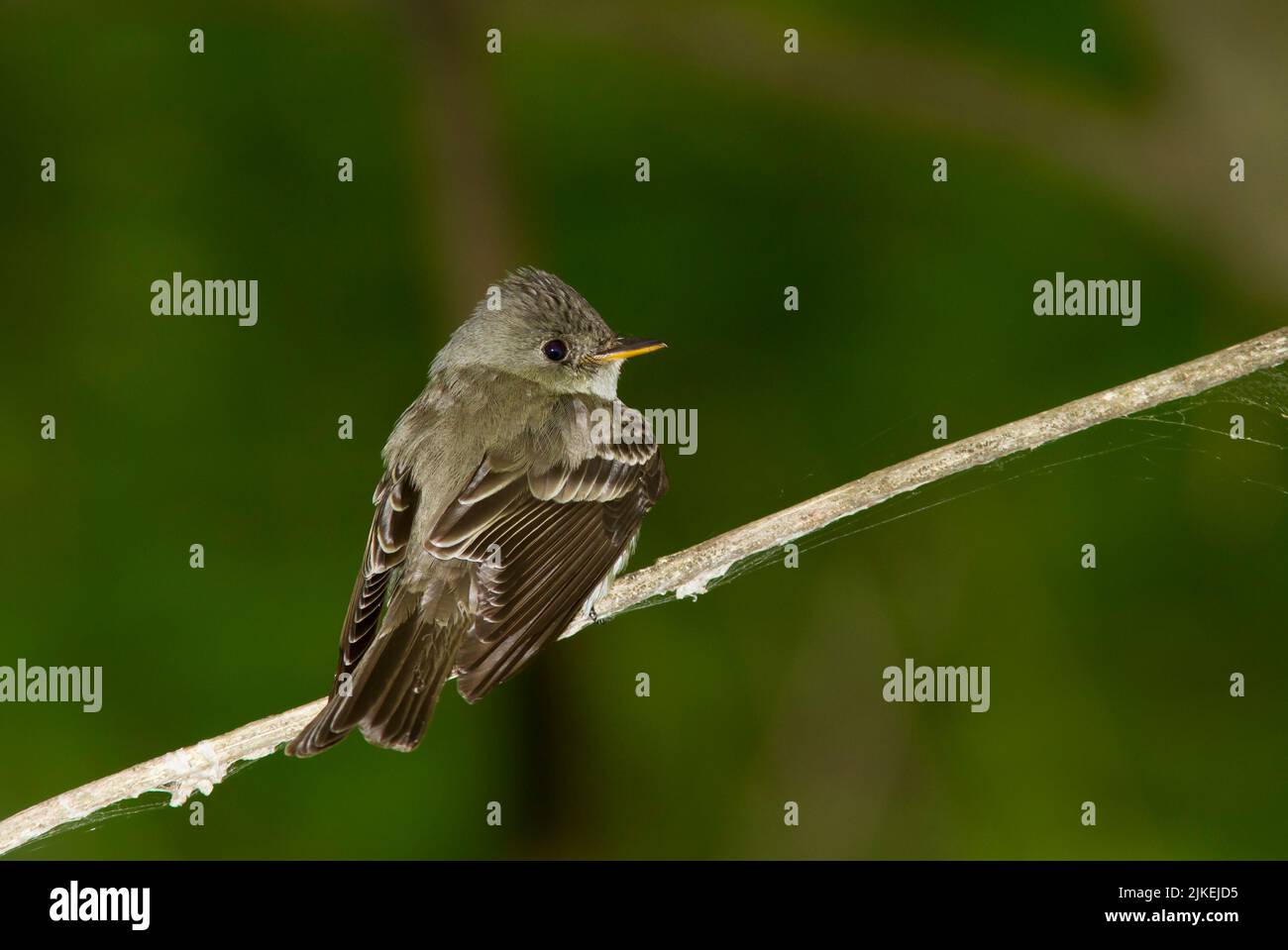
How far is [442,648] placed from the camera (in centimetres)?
361

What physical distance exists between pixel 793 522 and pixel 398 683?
1.11m

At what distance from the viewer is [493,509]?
387 cm

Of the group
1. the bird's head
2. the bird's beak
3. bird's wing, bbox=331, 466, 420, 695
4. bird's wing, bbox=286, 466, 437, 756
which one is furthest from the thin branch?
the bird's head

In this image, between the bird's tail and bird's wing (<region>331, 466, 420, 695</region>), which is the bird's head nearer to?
bird's wing (<region>331, 466, 420, 695</region>)

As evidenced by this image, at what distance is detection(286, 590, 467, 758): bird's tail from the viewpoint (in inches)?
130

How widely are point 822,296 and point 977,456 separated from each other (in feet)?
4.01

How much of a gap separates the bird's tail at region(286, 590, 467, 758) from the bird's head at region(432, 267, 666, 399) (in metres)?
0.90

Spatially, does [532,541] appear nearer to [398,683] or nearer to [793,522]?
[398,683]

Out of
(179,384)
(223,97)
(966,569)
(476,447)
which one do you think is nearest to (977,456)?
(966,569)

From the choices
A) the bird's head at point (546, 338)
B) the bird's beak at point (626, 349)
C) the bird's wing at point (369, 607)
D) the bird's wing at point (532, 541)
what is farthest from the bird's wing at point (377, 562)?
the bird's beak at point (626, 349)

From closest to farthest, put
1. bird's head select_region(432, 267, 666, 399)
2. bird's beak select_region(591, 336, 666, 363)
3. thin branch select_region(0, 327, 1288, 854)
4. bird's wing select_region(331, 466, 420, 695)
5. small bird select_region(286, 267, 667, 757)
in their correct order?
thin branch select_region(0, 327, 1288, 854)
small bird select_region(286, 267, 667, 757)
bird's wing select_region(331, 466, 420, 695)
bird's beak select_region(591, 336, 666, 363)
bird's head select_region(432, 267, 666, 399)

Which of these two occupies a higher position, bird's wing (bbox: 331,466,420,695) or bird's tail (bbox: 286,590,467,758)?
bird's wing (bbox: 331,466,420,695)

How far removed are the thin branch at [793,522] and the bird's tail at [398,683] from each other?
5.2 inches

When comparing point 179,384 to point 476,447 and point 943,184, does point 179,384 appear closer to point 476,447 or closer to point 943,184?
point 476,447
